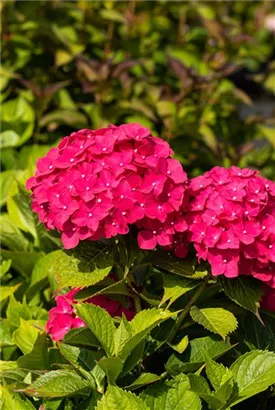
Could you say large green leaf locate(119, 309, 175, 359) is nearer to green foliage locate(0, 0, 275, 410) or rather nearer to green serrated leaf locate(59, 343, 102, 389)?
green foliage locate(0, 0, 275, 410)

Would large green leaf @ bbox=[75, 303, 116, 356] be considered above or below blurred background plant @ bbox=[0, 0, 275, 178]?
above

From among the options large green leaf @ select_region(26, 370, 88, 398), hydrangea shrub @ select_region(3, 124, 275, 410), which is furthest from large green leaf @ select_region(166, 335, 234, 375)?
large green leaf @ select_region(26, 370, 88, 398)

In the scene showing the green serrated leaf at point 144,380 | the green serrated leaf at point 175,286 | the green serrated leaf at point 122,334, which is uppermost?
the green serrated leaf at point 175,286

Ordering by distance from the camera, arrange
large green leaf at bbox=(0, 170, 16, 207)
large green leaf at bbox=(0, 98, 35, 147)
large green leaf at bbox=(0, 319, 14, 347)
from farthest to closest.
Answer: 1. large green leaf at bbox=(0, 98, 35, 147)
2. large green leaf at bbox=(0, 170, 16, 207)
3. large green leaf at bbox=(0, 319, 14, 347)

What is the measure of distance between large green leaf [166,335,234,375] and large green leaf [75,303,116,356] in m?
0.19

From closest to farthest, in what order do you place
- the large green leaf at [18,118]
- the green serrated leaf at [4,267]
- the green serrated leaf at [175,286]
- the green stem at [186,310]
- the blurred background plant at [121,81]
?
the green serrated leaf at [175,286] < the green stem at [186,310] < the green serrated leaf at [4,267] < the large green leaf at [18,118] < the blurred background plant at [121,81]

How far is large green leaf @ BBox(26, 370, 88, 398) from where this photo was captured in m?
1.92

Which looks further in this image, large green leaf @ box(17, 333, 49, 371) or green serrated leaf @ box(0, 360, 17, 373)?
green serrated leaf @ box(0, 360, 17, 373)

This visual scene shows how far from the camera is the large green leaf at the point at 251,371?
77.0 inches

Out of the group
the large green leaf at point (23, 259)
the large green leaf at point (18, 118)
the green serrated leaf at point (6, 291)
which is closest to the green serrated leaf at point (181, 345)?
the green serrated leaf at point (6, 291)

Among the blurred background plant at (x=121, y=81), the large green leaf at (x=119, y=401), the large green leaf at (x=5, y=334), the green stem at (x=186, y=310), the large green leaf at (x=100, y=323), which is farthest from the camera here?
the blurred background plant at (x=121, y=81)

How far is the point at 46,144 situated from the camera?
3.73m

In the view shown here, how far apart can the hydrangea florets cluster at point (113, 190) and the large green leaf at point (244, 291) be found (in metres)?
0.18

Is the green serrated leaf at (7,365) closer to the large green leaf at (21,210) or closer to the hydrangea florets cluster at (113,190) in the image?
the hydrangea florets cluster at (113,190)
